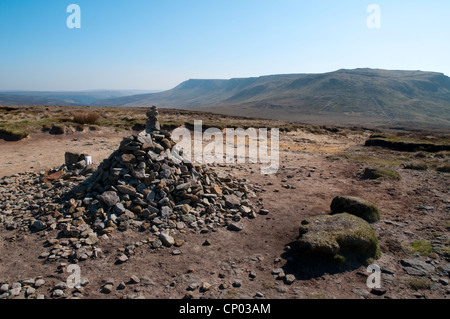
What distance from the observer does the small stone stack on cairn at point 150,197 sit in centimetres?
673

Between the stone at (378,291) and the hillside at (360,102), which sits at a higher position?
the hillside at (360,102)

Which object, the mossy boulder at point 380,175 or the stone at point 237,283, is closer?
the stone at point 237,283

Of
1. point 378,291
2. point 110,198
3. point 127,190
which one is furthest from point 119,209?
point 378,291

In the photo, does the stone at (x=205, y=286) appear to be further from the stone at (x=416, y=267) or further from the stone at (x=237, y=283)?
the stone at (x=416, y=267)

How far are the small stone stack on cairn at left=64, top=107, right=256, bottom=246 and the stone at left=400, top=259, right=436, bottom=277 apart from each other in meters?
3.67

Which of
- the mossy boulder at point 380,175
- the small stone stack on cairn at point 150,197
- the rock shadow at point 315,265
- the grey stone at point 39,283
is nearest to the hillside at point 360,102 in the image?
the mossy boulder at point 380,175

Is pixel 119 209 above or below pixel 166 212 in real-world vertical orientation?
above

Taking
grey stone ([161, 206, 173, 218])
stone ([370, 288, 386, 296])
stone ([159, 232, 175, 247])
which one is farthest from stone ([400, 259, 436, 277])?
grey stone ([161, 206, 173, 218])

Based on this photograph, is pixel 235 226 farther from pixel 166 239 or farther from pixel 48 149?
pixel 48 149

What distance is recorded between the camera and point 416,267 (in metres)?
5.41

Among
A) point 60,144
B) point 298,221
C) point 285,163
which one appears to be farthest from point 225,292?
point 60,144

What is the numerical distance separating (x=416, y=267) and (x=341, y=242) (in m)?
1.48

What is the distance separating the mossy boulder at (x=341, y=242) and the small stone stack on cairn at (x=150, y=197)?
6.36ft
